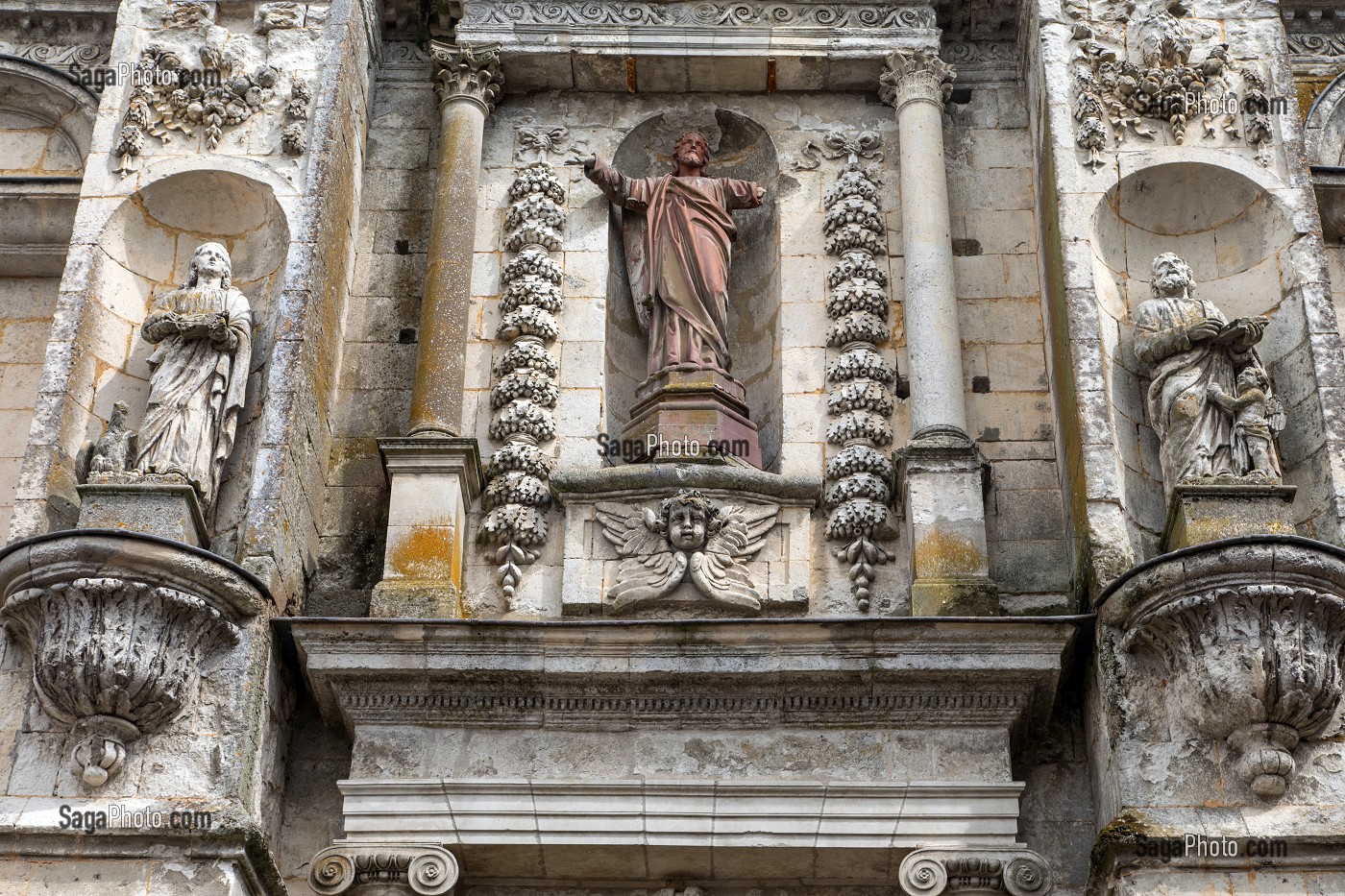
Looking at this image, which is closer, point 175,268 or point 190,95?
point 175,268

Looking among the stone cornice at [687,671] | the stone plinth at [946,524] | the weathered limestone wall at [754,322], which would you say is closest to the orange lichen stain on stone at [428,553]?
the weathered limestone wall at [754,322]

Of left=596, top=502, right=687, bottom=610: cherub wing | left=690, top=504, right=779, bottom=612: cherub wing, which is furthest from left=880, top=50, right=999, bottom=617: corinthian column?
left=596, top=502, right=687, bottom=610: cherub wing

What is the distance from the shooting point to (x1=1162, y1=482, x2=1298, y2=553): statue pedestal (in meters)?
10.3

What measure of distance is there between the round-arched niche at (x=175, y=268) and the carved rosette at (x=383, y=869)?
192 centimetres

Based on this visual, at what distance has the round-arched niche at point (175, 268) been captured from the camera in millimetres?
11414

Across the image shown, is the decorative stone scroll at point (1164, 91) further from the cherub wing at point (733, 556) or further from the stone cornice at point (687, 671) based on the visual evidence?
the stone cornice at point (687, 671)

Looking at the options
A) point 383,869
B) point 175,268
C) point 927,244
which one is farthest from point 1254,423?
point 175,268

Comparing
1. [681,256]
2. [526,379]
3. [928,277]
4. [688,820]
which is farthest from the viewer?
[681,256]

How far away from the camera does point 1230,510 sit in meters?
10.4

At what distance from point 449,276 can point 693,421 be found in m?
1.55

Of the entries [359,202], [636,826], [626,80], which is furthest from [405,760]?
[626,80]

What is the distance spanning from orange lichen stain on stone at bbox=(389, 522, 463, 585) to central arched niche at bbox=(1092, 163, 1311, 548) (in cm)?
335

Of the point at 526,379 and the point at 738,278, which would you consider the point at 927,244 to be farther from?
the point at 526,379

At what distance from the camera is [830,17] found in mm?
13172
